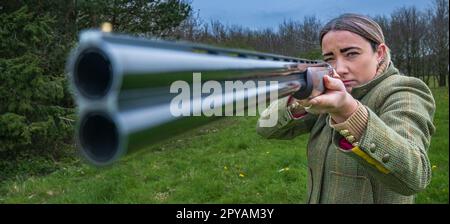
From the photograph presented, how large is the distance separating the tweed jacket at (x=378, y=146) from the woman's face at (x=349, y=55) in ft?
0.20

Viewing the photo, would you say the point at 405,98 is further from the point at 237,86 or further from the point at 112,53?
the point at 112,53

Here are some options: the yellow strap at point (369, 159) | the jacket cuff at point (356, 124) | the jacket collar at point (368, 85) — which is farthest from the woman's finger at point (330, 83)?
the jacket collar at point (368, 85)

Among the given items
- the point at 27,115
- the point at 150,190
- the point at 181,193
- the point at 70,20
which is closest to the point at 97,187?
the point at 150,190

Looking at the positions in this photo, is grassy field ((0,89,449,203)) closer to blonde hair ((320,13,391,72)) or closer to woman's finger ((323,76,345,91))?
blonde hair ((320,13,391,72))

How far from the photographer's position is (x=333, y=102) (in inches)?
58.1

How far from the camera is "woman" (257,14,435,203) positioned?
1607mm

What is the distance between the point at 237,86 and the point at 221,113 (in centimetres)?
8

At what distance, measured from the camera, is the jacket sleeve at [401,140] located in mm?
1621

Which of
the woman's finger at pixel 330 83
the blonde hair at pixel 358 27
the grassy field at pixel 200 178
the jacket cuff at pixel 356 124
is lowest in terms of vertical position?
the grassy field at pixel 200 178

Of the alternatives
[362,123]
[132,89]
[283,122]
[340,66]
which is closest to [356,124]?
[362,123]

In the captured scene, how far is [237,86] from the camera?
108 centimetres

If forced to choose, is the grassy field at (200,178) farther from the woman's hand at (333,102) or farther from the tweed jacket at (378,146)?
the woman's hand at (333,102)

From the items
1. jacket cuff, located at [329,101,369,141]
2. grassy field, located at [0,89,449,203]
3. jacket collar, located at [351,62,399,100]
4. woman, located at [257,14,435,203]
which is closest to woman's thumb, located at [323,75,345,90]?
woman, located at [257,14,435,203]

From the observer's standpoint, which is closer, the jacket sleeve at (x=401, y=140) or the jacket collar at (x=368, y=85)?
the jacket sleeve at (x=401, y=140)
